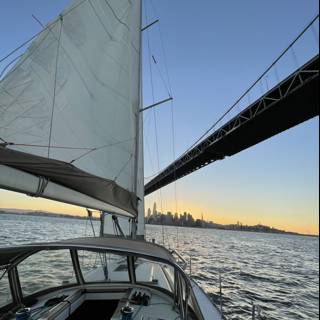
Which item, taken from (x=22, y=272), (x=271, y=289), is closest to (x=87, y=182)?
(x=22, y=272)

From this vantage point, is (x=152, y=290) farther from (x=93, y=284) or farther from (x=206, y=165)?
(x=206, y=165)

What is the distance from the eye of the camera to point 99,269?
207 inches

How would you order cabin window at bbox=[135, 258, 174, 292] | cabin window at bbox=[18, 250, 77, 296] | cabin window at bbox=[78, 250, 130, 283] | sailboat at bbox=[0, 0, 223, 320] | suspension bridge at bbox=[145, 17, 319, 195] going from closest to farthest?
sailboat at bbox=[0, 0, 223, 320]
cabin window at bbox=[18, 250, 77, 296]
cabin window at bbox=[78, 250, 130, 283]
cabin window at bbox=[135, 258, 174, 292]
suspension bridge at bbox=[145, 17, 319, 195]

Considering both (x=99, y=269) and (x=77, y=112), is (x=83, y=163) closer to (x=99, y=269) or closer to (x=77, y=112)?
(x=77, y=112)

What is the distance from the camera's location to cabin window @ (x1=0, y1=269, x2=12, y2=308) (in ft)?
11.2

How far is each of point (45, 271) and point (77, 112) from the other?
2764 mm

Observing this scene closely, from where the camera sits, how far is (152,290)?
460 cm

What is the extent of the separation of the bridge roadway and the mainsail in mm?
9834

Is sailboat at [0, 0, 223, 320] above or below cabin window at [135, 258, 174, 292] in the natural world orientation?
above

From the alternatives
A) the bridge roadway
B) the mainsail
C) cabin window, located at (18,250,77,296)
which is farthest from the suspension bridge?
cabin window, located at (18,250,77,296)

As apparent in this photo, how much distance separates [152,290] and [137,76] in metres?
5.22

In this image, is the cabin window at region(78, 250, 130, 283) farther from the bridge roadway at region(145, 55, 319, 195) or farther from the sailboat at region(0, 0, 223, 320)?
the bridge roadway at region(145, 55, 319, 195)

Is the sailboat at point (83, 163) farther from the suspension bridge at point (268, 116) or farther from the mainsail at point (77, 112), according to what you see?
the suspension bridge at point (268, 116)

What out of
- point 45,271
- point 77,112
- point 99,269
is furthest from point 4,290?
point 77,112
